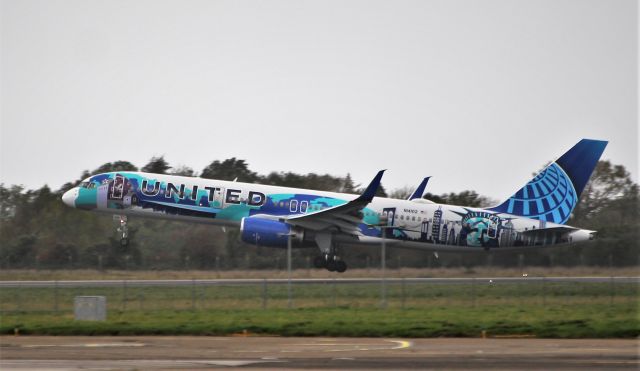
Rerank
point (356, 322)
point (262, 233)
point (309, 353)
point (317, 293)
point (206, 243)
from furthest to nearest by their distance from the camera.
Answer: point (206, 243), point (262, 233), point (317, 293), point (356, 322), point (309, 353)

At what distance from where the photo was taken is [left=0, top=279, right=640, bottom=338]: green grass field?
23.8 meters

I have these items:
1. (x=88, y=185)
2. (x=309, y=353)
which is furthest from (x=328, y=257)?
(x=309, y=353)

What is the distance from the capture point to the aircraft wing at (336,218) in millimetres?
40281

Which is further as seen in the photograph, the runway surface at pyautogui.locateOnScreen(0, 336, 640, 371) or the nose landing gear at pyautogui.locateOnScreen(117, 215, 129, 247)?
the nose landing gear at pyautogui.locateOnScreen(117, 215, 129, 247)

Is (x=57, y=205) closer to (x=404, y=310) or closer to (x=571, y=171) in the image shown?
(x=571, y=171)

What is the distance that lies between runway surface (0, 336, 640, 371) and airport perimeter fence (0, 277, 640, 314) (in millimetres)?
7433

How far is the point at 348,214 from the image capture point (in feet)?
134

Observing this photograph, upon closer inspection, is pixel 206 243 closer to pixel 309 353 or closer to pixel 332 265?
pixel 332 265

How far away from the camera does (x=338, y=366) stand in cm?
1702

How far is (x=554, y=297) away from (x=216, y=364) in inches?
703

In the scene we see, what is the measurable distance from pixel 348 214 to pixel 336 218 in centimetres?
51

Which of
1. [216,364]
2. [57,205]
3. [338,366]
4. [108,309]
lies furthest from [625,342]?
[57,205]

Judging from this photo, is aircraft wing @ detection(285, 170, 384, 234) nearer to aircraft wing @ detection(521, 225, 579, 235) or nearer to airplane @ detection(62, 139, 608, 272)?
airplane @ detection(62, 139, 608, 272)

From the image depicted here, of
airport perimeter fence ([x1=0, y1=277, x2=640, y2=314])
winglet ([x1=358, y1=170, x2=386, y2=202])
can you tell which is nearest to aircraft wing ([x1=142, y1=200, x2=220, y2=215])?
airport perimeter fence ([x1=0, y1=277, x2=640, y2=314])
